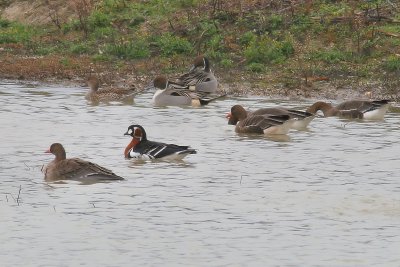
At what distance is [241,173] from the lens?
49.5ft

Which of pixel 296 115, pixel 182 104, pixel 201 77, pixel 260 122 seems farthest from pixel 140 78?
pixel 296 115

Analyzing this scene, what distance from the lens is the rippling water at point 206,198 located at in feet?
37.2

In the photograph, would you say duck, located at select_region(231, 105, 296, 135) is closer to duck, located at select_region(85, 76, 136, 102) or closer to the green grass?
duck, located at select_region(85, 76, 136, 102)

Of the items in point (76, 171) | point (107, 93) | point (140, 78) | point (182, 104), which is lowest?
point (76, 171)

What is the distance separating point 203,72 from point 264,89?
49.7 inches

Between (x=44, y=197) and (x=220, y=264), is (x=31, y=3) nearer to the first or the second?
(x=44, y=197)

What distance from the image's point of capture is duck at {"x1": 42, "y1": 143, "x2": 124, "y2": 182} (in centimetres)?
1438

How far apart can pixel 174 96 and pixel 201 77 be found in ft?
3.11

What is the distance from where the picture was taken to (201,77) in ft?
74.5

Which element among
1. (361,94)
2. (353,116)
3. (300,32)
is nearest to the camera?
(353,116)

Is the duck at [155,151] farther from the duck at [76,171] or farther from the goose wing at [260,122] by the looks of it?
the goose wing at [260,122]

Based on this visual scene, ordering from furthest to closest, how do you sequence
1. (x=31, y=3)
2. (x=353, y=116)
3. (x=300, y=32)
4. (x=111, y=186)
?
(x=31, y=3) < (x=300, y=32) < (x=353, y=116) < (x=111, y=186)

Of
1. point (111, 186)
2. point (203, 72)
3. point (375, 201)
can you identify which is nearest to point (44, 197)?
point (111, 186)

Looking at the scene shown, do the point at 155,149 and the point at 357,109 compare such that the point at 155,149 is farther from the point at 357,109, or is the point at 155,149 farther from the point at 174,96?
the point at 174,96
